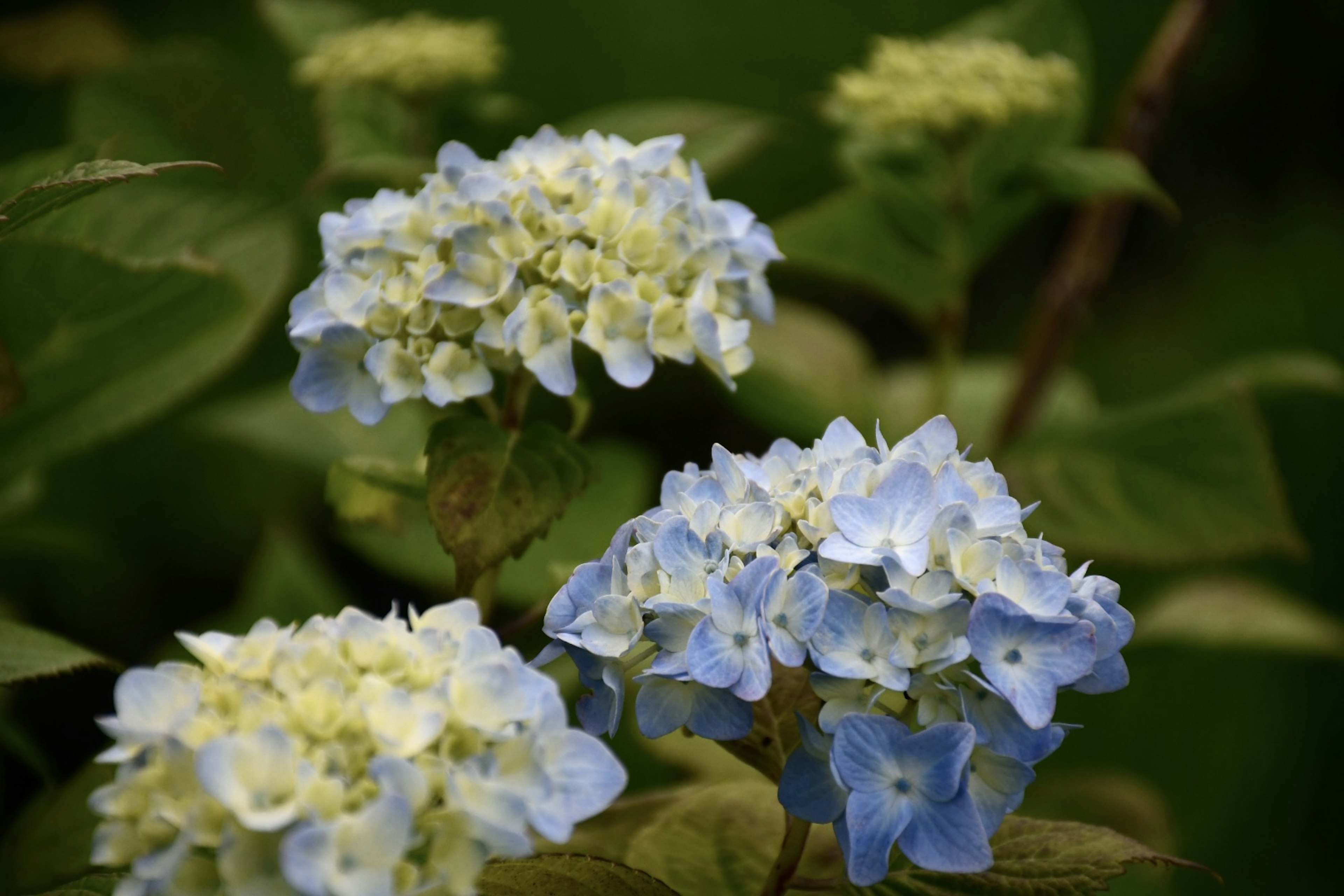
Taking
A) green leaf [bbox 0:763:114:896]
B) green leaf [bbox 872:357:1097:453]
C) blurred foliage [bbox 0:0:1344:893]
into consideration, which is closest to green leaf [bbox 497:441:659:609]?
blurred foliage [bbox 0:0:1344:893]

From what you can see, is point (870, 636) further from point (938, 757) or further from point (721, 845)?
point (721, 845)

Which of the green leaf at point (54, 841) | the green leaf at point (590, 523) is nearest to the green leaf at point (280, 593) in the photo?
the green leaf at point (590, 523)

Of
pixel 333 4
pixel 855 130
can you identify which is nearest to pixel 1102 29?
pixel 855 130

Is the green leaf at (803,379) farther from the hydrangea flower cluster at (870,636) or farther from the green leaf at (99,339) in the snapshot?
the hydrangea flower cluster at (870,636)

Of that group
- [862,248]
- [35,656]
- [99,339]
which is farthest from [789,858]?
[862,248]

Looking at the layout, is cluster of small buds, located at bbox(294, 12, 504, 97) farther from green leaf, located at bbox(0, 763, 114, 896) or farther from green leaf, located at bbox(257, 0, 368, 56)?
green leaf, located at bbox(0, 763, 114, 896)
